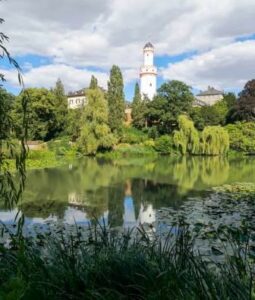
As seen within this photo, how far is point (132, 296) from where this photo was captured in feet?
9.55

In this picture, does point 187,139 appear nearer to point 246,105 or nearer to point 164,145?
point 164,145

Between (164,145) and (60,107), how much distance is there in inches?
481

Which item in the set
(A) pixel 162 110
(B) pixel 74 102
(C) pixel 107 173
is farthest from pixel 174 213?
(B) pixel 74 102

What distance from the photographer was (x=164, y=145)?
40.6m

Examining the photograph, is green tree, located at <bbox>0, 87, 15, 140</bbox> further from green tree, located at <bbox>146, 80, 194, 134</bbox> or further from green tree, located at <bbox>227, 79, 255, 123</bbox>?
green tree, located at <bbox>227, 79, 255, 123</bbox>

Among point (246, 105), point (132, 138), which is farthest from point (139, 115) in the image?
point (246, 105)

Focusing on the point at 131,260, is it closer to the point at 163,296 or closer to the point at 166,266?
the point at 166,266

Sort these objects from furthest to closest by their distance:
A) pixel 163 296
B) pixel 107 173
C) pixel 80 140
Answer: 1. pixel 80 140
2. pixel 107 173
3. pixel 163 296

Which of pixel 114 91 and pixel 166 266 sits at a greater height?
pixel 114 91

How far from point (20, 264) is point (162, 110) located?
43.6 m

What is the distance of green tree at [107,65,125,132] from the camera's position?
143 ft

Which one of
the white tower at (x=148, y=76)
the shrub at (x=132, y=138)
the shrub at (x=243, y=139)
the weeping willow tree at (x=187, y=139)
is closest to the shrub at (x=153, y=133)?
the shrub at (x=132, y=138)

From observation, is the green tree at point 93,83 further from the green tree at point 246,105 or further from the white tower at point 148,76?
the white tower at point 148,76

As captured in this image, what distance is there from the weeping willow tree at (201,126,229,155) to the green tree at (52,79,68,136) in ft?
48.3
